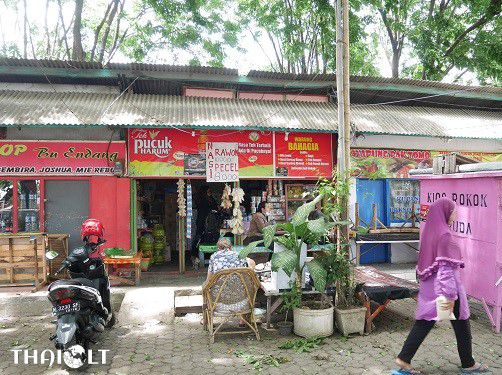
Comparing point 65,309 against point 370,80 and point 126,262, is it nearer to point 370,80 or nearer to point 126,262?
point 126,262

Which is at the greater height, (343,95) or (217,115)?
(217,115)

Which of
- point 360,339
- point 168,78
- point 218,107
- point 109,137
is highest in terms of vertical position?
point 168,78

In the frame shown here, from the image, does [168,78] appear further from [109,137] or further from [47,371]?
[47,371]

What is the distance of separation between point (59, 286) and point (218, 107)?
20.3 ft

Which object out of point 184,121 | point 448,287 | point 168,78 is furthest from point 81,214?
point 448,287

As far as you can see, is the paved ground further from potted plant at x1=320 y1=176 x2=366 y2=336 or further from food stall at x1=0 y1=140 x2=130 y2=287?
food stall at x1=0 y1=140 x2=130 y2=287

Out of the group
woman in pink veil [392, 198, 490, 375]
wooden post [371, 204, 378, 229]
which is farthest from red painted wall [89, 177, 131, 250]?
woman in pink veil [392, 198, 490, 375]

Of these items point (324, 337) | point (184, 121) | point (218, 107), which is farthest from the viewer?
point (218, 107)

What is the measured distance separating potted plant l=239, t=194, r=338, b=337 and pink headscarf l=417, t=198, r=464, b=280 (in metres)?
1.24

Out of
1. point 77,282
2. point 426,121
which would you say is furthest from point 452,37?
point 77,282

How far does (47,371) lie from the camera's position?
434cm

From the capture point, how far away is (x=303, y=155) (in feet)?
32.1

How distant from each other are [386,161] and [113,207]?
22.5ft

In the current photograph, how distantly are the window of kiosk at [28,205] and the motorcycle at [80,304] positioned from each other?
4.23 m
